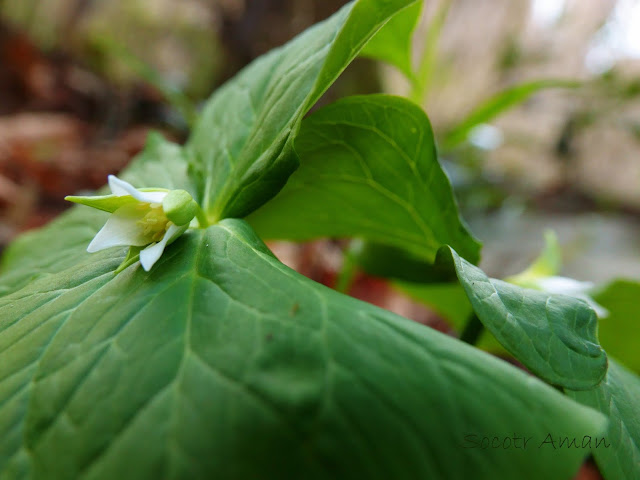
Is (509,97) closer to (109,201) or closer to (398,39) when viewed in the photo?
(398,39)

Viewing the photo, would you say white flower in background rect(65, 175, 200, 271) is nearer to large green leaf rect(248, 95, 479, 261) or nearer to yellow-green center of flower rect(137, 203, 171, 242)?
yellow-green center of flower rect(137, 203, 171, 242)

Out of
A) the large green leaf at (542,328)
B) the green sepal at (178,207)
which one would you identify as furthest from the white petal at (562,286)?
the green sepal at (178,207)

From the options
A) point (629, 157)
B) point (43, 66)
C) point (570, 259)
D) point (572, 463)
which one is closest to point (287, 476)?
point (572, 463)

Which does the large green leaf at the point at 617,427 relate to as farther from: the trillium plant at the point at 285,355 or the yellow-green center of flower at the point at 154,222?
the yellow-green center of flower at the point at 154,222

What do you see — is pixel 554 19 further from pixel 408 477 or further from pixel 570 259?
pixel 408 477

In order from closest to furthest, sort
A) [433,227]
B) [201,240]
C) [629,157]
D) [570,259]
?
[201,240]
[433,227]
[570,259]
[629,157]

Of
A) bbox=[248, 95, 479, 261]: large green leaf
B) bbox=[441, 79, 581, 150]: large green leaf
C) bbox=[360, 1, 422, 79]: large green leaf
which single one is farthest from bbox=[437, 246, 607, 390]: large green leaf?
bbox=[441, 79, 581, 150]: large green leaf
